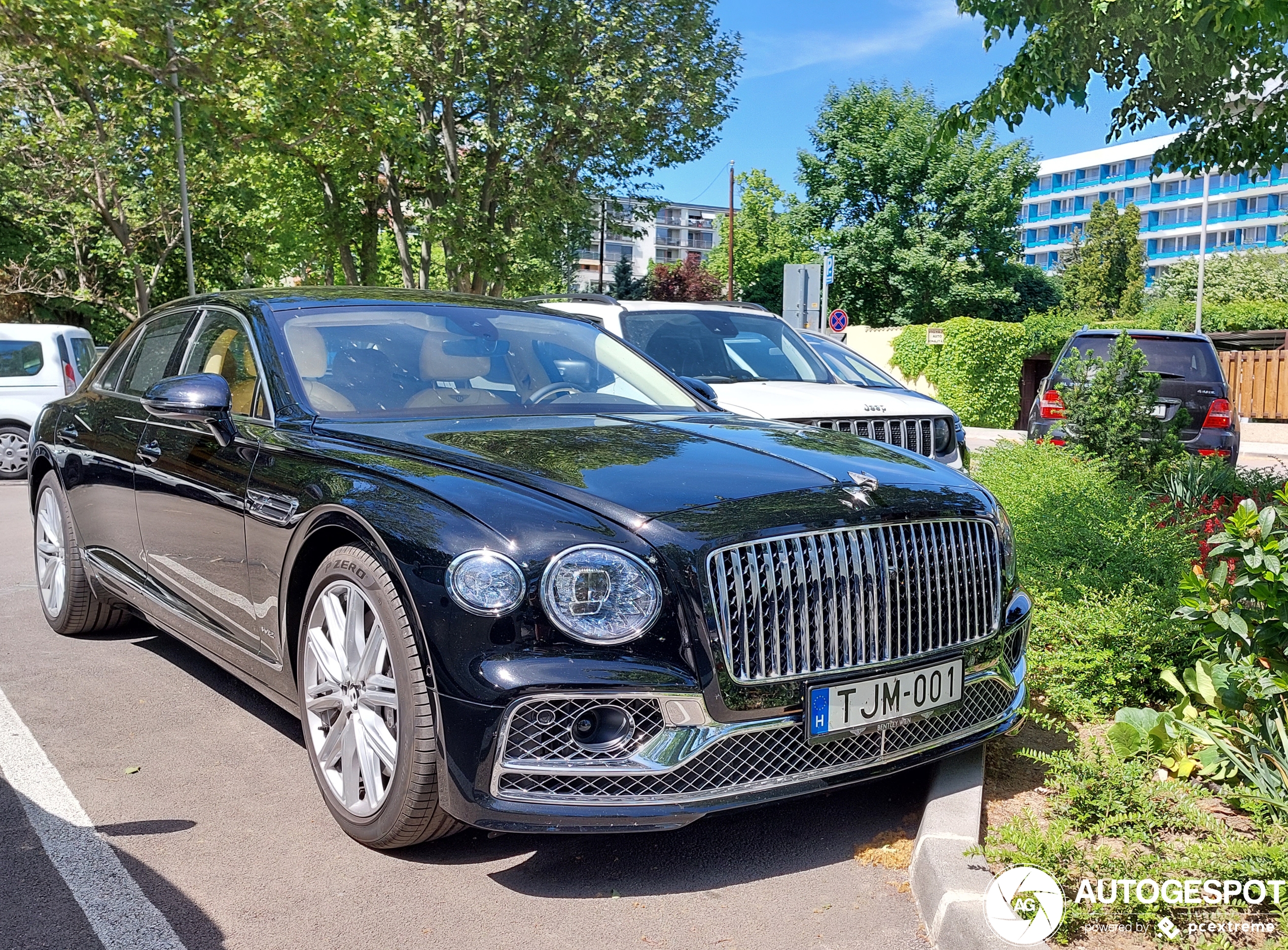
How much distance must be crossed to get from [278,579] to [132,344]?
2579 mm

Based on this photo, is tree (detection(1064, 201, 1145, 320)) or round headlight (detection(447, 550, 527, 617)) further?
tree (detection(1064, 201, 1145, 320))

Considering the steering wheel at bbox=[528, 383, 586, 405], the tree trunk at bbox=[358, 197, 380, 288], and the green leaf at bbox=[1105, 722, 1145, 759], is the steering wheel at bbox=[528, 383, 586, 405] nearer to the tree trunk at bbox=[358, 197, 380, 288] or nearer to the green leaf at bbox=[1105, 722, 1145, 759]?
the green leaf at bbox=[1105, 722, 1145, 759]

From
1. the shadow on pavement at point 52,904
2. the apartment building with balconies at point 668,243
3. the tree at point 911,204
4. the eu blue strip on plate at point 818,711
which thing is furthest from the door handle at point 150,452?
the apartment building with balconies at point 668,243

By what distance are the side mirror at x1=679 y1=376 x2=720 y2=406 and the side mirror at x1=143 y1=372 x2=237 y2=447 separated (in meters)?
1.91

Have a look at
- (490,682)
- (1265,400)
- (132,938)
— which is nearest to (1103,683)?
(490,682)

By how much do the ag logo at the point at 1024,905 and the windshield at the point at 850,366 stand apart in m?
6.12

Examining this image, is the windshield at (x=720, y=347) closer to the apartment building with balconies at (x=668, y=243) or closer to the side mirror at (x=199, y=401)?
the side mirror at (x=199, y=401)

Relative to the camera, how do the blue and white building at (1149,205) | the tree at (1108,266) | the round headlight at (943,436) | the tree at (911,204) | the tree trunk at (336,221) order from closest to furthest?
the round headlight at (943,436) < the tree trunk at (336,221) < the tree at (911,204) < the tree at (1108,266) < the blue and white building at (1149,205)

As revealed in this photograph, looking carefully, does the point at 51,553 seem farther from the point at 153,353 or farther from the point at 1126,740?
the point at 1126,740

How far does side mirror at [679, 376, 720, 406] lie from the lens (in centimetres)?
498

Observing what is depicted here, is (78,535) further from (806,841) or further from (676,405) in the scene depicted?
(806,841)

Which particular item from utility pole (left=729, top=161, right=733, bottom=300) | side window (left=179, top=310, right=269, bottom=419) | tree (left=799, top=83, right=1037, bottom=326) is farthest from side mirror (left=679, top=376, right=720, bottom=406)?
utility pole (left=729, top=161, right=733, bottom=300)

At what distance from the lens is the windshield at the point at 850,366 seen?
30.0 ft

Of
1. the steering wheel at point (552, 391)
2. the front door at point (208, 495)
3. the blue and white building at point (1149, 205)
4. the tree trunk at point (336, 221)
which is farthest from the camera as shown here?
the blue and white building at point (1149, 205)
